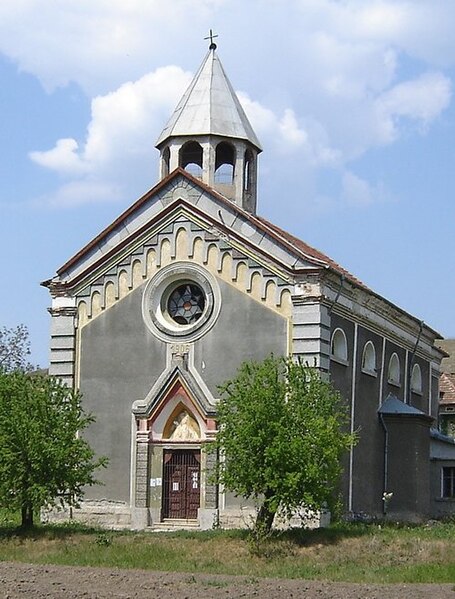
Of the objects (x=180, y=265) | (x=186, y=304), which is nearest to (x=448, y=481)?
(x=186, y=304)

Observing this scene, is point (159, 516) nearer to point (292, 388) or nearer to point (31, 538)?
point (31, 538)

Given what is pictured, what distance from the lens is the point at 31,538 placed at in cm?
2877

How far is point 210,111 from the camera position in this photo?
35031 millimetres

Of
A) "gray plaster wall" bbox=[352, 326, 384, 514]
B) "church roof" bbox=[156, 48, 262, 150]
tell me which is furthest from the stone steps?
"church roof" bbox=[156, 48, 262, 150]

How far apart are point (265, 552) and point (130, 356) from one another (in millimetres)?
8942

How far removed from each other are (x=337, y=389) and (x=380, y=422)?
148 inches

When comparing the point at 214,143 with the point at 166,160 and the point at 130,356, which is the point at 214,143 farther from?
the point at 130,356

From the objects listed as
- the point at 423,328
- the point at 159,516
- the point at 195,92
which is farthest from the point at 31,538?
the point at 423,328

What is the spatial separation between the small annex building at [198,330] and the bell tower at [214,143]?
0.15 feet

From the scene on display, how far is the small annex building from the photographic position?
3138cm

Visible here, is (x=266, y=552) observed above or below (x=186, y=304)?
below

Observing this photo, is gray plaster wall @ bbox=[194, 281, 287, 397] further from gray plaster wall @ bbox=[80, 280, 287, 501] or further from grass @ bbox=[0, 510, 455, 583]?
grass @ bbox=[0, 510, 455, 583]

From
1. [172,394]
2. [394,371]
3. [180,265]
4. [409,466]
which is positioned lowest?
[409,466]

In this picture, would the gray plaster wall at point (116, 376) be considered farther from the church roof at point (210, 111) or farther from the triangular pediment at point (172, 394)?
the church roof at point (210, 111)
